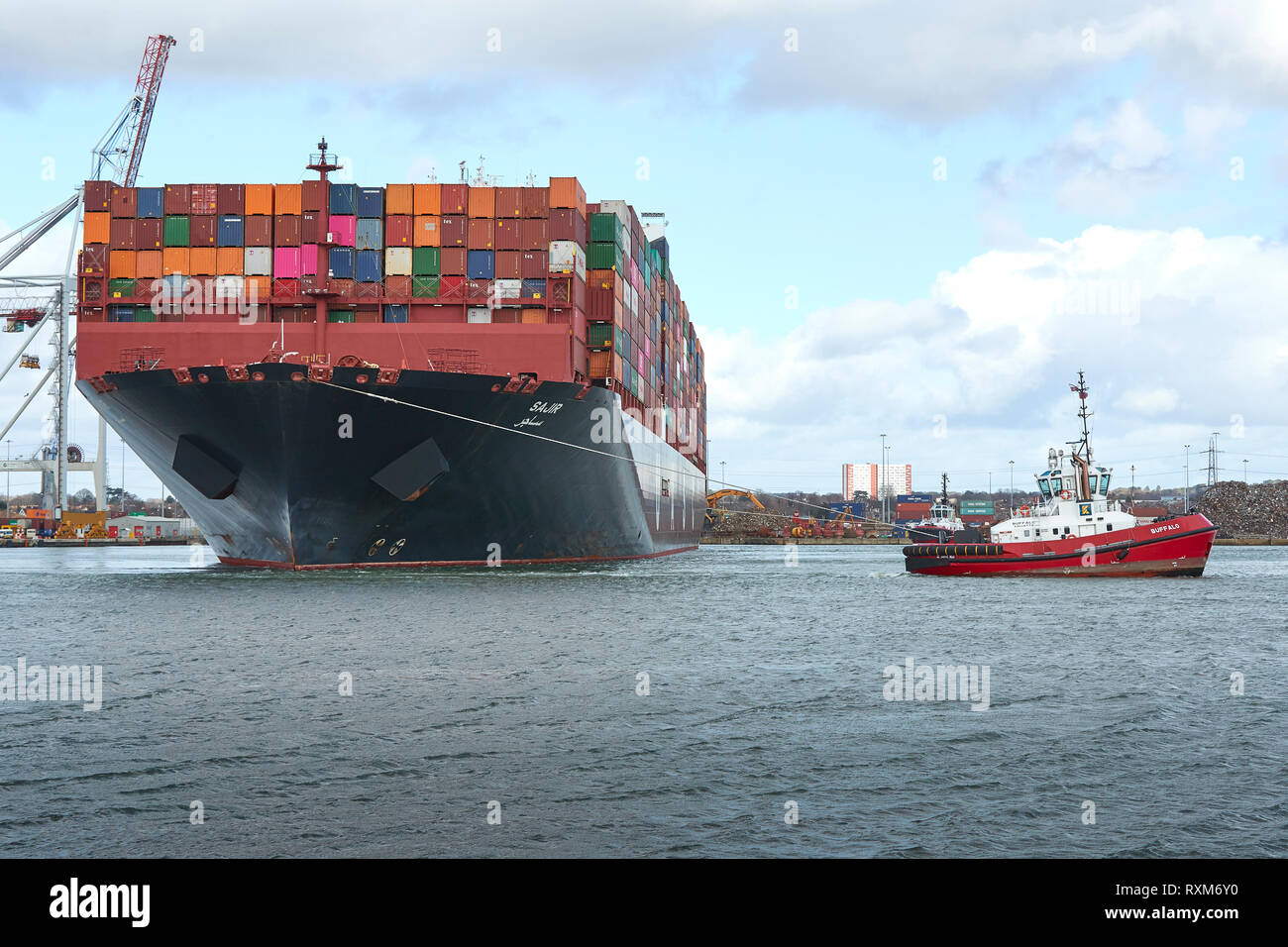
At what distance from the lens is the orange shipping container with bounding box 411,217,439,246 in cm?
4300

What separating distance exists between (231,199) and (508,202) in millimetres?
10637

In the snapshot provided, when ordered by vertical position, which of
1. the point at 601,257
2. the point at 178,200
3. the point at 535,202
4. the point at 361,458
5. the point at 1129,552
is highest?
the point at 535,202

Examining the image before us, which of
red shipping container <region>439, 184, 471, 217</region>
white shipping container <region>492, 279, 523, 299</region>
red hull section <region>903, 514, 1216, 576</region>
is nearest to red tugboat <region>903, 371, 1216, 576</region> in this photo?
red hull section <region>903, 514, 1216, 576</region>

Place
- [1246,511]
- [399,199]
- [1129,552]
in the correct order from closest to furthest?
[399,199] → [1129,552] → [1246,511]

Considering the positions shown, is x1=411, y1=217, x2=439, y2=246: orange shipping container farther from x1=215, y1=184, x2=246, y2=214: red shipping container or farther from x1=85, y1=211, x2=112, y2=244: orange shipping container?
x1=85, y1=211, x2=112, y2=244: orange shipping container

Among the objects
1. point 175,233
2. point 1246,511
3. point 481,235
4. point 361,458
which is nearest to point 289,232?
point 175,233

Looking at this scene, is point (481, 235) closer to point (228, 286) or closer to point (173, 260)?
point (228, 286)

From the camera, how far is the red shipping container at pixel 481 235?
4331cm

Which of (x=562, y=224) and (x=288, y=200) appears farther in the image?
(x=562, y=224)

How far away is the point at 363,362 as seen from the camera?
37.4 m

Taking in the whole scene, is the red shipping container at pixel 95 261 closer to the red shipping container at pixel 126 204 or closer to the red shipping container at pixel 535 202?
the red shipping container at pixel 126 204

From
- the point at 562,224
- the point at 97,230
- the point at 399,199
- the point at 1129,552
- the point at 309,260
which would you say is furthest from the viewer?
the point at 1129,552

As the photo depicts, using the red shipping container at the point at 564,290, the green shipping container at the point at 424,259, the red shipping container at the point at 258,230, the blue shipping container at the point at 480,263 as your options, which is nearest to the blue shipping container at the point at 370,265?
the green shipping container at the point at 424,259
